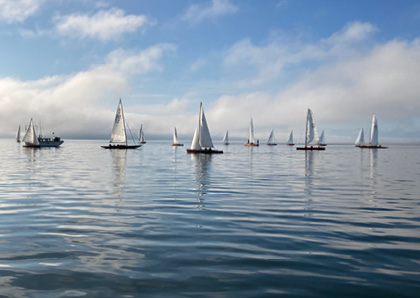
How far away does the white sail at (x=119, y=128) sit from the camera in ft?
358

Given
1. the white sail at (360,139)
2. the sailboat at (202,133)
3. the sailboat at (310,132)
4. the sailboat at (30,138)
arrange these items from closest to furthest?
the sailboat at (202,133), the sailboat at (30,138), the sailboat at (310,132), the white sail at (360,139)

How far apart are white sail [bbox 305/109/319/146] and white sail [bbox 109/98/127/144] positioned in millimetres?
66673

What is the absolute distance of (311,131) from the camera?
429 feet

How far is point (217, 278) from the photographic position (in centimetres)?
837

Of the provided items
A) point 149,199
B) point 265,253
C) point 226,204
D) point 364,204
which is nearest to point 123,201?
point 149,199

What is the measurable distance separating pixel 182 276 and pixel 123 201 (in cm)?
1295

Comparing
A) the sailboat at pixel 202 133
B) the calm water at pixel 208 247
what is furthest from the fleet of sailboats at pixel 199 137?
the calm water at pixel 208 247

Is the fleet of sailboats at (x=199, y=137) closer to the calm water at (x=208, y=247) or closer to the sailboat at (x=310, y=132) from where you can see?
the sailboat at (x=310, y=132)

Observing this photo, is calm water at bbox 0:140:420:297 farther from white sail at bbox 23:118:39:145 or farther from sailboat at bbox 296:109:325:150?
white sail at bbox 23:118:39:145

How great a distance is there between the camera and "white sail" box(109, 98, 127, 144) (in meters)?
109

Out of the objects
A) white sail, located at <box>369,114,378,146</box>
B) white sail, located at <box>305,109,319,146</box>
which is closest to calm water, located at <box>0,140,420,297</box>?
white sail, located at <box>305,109,319,146</box>

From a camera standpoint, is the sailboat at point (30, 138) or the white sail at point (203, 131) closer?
the white sail at point (203, 131)

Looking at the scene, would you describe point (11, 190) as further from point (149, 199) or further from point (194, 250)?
point (194, 250)

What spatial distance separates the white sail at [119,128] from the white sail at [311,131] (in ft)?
219
